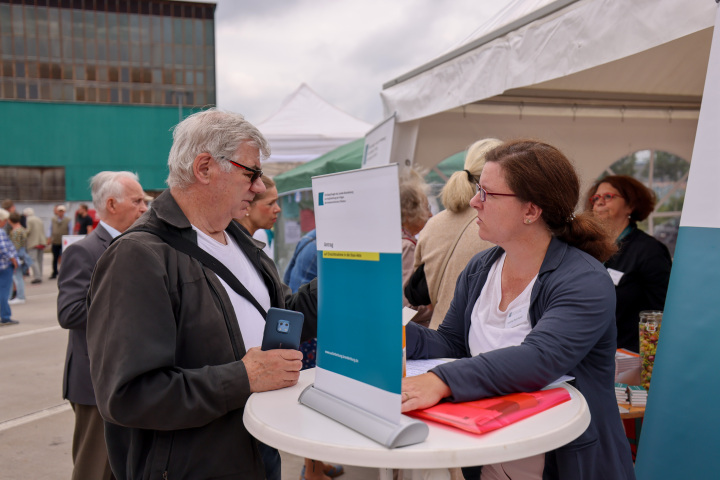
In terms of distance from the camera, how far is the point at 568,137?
5.51m

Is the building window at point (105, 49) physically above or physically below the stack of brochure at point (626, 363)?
above

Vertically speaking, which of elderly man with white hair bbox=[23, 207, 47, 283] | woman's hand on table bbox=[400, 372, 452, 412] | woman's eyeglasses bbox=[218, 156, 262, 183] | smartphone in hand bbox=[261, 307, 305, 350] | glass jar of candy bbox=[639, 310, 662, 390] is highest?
woman's eyeglasses bbox=[218, 156, 262, 183]

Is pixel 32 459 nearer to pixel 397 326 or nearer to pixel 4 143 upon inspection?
pixel 397 326

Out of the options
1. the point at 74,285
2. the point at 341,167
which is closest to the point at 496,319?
the point at 74,285

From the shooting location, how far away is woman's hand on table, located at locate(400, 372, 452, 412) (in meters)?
1.20

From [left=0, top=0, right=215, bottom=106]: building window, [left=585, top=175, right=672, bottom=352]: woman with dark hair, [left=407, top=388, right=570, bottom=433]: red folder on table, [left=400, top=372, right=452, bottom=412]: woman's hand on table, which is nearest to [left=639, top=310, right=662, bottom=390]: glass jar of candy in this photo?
[left=585, top=175, right=672, bottom=352]: woman with dark hair

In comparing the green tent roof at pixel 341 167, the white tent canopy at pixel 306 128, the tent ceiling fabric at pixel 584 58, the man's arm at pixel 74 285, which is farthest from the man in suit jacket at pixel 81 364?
the white tent canopy at pixel 306 128

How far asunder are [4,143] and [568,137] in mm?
32106

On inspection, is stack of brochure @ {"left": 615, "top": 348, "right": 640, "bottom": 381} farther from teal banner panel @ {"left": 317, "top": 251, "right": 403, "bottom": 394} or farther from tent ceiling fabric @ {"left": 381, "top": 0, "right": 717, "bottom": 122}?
teal banner panel @ {"left": 317, "top": 251, "right": 403, "bottom": 394}

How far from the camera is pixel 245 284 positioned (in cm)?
175

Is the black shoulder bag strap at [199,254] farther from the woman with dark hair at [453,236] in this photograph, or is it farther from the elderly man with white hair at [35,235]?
the elderly man with white hair at [35,235]

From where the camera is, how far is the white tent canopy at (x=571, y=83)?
2324mm

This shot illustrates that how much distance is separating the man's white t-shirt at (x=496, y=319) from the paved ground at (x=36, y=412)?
228 cm

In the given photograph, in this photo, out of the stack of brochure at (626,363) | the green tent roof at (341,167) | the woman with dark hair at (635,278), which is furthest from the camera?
the green tent roof at (341,167)
